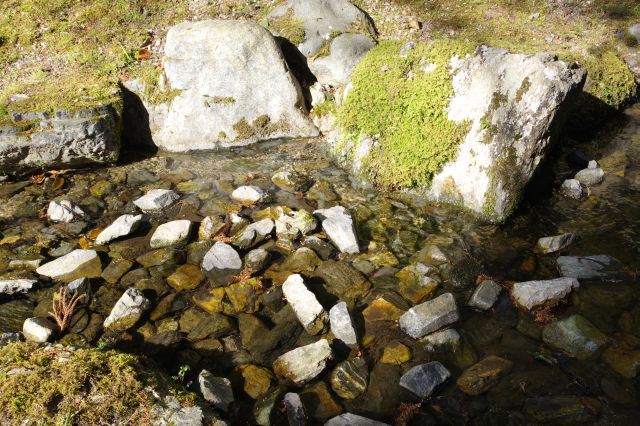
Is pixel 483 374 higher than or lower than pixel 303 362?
lower

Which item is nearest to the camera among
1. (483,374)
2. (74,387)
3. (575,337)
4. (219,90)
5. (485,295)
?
(74,387)

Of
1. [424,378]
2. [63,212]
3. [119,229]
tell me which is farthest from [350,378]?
[63,212]

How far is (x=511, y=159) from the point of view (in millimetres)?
5891

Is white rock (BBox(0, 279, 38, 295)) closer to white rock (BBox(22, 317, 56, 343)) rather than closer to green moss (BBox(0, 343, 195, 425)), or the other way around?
white rock (BBox(22, 317, 56, 343))

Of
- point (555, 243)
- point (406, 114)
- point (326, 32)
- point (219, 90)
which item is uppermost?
point (326, 32)

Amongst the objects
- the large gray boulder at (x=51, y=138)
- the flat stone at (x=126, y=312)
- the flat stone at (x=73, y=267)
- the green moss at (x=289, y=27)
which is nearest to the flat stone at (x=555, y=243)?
the flat stone at (x=126, y=312)

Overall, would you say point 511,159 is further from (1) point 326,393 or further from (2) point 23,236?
(2) point 23,236

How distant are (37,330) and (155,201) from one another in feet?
9.12

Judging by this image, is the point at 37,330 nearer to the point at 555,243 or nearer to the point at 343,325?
the point at 343,325

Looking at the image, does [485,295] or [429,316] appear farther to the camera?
[485,295]

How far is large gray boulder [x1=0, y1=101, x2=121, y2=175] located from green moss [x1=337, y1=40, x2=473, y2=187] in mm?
4714

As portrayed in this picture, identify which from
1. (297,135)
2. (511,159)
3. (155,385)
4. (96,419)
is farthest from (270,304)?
(297,135)

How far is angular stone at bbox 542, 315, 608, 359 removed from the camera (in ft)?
12.7

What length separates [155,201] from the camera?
6.63 metres
